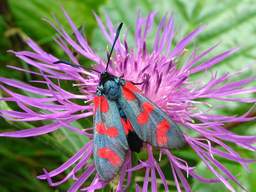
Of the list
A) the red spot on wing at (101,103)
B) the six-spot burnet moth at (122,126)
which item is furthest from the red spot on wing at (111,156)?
the red spot on wing at (101,103)

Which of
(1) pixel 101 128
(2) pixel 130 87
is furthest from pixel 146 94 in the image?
(1) pixel 101 128

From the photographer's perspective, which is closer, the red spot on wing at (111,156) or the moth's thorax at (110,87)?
the red spot on wing at (111,156)

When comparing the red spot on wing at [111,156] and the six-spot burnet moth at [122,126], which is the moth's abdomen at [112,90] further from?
the red spot on wing at [111,156]

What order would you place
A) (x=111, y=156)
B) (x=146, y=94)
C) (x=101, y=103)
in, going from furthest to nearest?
(x=146, y=94) → (x=101, y=103) → (x=111, y=156)

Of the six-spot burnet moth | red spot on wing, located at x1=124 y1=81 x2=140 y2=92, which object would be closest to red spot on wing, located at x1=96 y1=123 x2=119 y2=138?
the six-spot burnet moth

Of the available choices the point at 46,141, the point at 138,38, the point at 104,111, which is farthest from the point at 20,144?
the point at 104,111

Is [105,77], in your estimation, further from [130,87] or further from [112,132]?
[112,132]
